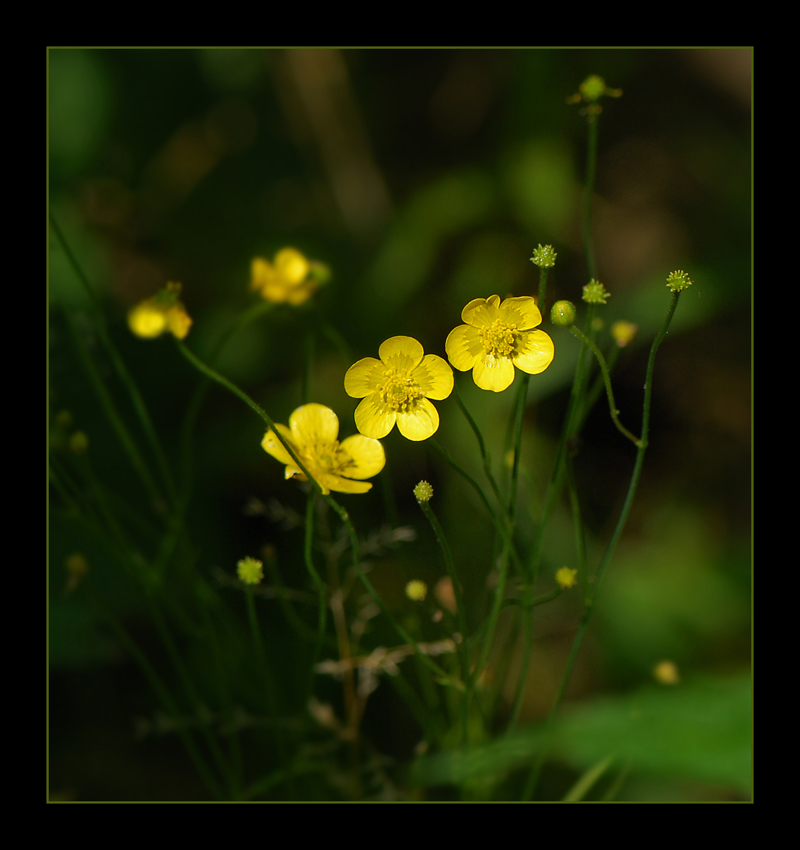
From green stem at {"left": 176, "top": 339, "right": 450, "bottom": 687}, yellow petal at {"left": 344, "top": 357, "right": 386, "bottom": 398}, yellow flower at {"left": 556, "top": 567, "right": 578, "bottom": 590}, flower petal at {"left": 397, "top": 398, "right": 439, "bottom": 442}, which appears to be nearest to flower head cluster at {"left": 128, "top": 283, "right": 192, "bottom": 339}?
green stem at {"left": 176, "top": 339, "right": 450, "bottom": 687}

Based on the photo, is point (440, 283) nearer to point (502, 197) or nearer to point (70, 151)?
point (502, 197)

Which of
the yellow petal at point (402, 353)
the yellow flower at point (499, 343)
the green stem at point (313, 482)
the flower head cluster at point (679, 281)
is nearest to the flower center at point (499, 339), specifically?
the yellow flower at point (499, 343)

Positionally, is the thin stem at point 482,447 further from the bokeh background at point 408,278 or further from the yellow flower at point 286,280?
the bokeh background at point 408,278

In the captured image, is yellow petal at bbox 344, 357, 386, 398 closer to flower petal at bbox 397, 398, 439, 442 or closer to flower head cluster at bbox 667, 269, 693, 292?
flower petal at bbox 397, 398, 439, 442

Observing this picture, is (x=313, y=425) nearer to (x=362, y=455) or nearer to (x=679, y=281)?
(x=362, y=455)

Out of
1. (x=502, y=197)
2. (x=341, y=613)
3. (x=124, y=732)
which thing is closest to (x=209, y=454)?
(x=124, y=732)
